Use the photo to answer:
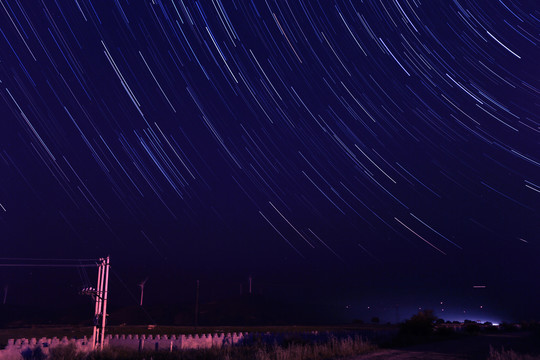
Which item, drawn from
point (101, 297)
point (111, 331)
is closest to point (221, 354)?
point (101, 297)

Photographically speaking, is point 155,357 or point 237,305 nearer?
point 155,357

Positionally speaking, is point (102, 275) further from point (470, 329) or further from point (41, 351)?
point (470, 329)

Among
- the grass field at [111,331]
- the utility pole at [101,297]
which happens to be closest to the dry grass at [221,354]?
the utility pole at [101,297]

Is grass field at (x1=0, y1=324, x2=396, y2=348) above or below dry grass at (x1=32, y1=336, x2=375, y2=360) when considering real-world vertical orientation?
above

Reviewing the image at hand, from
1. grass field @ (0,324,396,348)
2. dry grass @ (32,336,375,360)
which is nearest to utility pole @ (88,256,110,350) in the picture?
dry grass @ (32,336,375,360)

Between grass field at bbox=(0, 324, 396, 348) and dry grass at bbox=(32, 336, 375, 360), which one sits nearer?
dry grass at bbox=(32, 336, 375, 360)

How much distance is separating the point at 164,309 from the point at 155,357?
5095 inches

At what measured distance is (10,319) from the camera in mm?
120375

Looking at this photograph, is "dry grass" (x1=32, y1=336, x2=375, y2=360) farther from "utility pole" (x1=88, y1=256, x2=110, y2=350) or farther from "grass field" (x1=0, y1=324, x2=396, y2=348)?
"grass field" (x1=0, y1=324, x2=396, y2=348)

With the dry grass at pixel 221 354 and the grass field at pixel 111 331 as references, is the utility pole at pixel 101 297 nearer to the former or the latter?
the dry grass at pixel 221 354

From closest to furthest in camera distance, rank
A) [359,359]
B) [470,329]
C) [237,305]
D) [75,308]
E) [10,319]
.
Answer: [359,359] < [470,329] < [10,319] < [75,308] < [237,305]

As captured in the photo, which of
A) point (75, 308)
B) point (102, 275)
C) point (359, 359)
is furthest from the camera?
point (75, 308)

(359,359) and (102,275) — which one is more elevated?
(102,275)

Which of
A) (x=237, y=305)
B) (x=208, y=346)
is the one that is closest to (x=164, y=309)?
(x=237, y=305)
